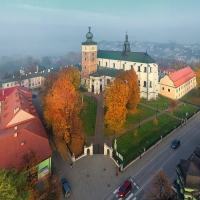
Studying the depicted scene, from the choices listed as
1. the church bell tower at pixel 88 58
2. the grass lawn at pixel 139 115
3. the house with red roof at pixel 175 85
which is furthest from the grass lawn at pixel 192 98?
the church bell tower at pixel 88 58

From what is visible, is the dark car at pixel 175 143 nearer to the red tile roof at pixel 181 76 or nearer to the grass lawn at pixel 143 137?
the grass lawn at pixel 143 137

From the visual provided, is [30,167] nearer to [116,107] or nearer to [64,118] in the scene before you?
[64,118]

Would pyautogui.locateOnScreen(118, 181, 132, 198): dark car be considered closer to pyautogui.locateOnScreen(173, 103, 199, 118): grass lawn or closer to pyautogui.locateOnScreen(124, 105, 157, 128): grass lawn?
pyautogui.locateOnScreen(124, 105, 157, 128): grass lawn

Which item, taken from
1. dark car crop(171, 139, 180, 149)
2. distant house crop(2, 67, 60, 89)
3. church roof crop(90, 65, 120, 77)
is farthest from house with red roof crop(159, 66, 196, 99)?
distant house crop(2, 67, 60, 89)

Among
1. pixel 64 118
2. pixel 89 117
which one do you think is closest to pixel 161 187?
pixel 64 118

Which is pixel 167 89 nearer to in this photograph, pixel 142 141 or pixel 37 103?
pixel 142 141

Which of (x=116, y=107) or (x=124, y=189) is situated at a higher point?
(x=116, y=107)
